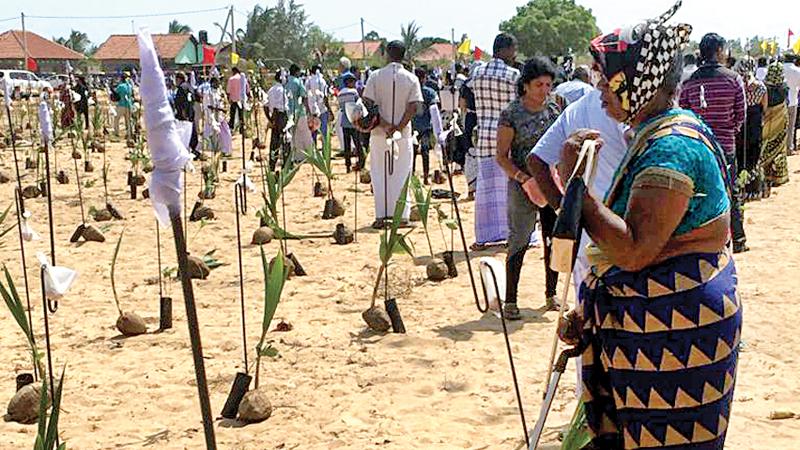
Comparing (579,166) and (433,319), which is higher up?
(579,166)

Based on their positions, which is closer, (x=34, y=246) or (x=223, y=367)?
(x=223, y=367)

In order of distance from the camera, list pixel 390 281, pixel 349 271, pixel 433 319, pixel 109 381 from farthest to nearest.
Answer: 1. pixel 349 271
2. pixel 390 281
3. pixel 433 319
4. pixel 109 381

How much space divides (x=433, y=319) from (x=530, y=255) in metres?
1.79

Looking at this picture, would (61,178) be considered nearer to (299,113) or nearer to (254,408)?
(299,113)

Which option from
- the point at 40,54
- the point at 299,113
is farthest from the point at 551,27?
the point at 299,113

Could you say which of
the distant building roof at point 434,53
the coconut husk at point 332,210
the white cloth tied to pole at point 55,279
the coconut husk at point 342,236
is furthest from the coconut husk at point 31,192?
the distant building roof at point 434,53

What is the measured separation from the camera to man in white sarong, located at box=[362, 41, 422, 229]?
7.01 meters

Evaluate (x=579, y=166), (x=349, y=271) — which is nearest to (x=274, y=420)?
(x=579, y=166)

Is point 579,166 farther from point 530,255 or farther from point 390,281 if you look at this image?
point 530,255

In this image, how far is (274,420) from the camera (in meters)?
3.69

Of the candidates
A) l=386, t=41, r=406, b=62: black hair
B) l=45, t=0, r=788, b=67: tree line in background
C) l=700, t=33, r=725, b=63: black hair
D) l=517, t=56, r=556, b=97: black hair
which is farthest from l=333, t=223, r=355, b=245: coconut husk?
l=45, t=0, r=788, b=67: tree line in background

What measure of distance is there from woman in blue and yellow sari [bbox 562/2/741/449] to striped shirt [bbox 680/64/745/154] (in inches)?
169

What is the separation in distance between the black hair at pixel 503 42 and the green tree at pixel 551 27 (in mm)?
56960

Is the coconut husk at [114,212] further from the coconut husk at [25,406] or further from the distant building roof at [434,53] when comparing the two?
the distant building roof at [434,53]
